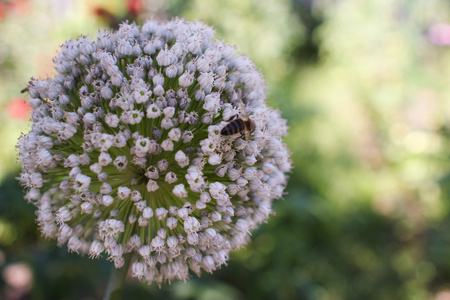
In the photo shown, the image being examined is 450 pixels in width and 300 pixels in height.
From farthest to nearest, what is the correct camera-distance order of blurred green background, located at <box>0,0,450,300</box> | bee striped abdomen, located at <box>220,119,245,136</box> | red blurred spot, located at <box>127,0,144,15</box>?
red blurred spot, located at <box>127,0,144,15</box>
blurred green background, located at <box>0,0,450,300</box>
bee striped abdomen, located at <box>220,119,245,136</box>

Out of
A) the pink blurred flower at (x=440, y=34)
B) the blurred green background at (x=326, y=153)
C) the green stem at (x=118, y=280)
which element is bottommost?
the green stem at (x=118, y=280)

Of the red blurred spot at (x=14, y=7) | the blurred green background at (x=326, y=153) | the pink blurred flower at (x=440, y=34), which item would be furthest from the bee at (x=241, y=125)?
the pink blurred flower at (x=440, y=34)

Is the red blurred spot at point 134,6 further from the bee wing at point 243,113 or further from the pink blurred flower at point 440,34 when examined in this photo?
the pink blurred flower at point 440,34

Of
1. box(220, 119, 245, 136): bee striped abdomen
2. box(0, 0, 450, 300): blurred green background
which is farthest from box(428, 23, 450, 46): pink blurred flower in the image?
box(220, 119, 245, 136): bee striped abdomen

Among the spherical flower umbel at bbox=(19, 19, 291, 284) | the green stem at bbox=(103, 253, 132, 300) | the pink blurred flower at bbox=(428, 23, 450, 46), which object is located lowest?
the green stem at bbox=(103, 253, 132, 300)

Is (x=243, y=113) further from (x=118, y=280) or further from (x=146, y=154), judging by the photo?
(x=118, y=280)

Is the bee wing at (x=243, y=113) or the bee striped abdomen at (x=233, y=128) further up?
the bee wing at (x=243, y=113)

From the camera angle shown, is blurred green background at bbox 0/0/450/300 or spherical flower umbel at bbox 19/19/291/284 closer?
spherical flower umbel at bbox 19/19/291/284

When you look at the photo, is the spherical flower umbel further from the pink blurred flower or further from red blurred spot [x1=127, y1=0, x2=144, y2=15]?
the pink blurred flower

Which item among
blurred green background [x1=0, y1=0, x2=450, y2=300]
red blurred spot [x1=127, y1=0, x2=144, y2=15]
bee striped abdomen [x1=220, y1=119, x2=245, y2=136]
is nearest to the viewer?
bee striped abdomen [x1=220, y1=119, x2=245, y2=136]
